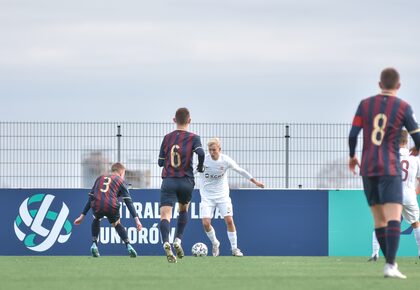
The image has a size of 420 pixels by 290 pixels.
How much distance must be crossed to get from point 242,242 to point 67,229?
3.28 meters

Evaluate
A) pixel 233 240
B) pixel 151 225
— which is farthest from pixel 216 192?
pixel 151 225

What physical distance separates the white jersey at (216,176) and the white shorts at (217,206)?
0.07 meters

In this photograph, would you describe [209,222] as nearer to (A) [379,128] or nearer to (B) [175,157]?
(B) [175,157]

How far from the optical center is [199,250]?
2097 cm

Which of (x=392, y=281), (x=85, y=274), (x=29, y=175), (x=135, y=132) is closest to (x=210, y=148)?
(x=135, y=132)

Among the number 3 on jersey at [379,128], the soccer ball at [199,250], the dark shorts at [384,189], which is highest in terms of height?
the number 3 on jersey at [379,128]

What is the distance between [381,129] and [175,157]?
5122 millimetres

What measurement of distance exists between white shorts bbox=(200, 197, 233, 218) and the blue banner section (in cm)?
152

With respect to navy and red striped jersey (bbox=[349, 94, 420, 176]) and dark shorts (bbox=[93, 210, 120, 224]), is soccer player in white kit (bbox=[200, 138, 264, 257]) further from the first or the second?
navy and red striped jersey (bbox=[349, 94, 420, 176])

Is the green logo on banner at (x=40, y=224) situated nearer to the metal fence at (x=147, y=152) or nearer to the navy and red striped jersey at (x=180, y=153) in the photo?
the metal fence at (x=147, y=152)

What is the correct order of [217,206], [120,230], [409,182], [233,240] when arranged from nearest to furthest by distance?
[409,182] < [120,230] < [233,240] < [217,206]

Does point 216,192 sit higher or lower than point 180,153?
lower

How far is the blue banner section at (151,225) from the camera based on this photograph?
22.4m

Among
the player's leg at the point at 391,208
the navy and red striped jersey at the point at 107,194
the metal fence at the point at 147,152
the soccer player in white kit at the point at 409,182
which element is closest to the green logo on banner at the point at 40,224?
the metal fence at the point at 147,152
